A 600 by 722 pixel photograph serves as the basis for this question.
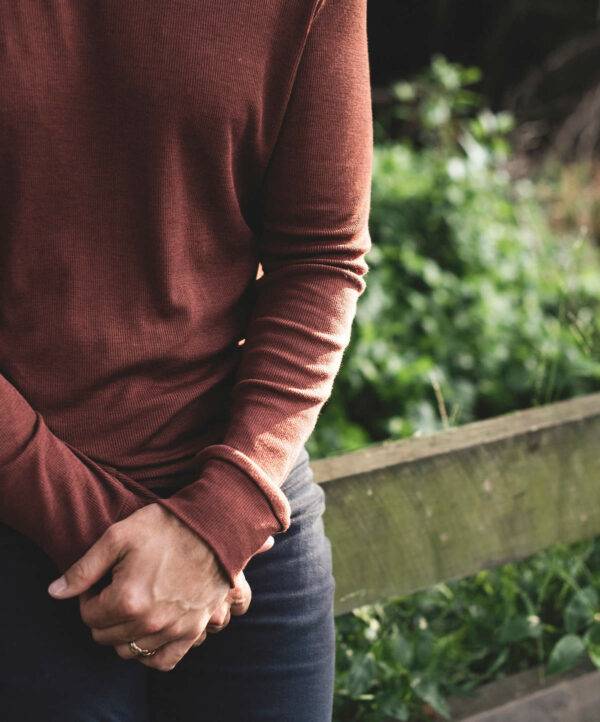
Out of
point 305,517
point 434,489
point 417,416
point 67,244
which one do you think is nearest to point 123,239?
point 67,244

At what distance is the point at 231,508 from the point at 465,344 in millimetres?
→ 2117

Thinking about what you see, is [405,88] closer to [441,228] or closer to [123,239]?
[441,228]

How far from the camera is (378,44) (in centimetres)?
688

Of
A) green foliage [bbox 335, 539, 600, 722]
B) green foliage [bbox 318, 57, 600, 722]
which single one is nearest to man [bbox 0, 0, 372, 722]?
green foliage [bbox 335, 539, 600, 722]

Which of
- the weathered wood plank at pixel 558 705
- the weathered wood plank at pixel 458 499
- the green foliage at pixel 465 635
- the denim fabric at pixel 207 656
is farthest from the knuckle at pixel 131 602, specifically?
the weathered wood plank at pixel 558 705

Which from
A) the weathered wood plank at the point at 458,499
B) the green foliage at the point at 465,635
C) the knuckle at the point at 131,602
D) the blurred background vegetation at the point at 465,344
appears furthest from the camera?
the blurred background vegetation at the point at 465,344

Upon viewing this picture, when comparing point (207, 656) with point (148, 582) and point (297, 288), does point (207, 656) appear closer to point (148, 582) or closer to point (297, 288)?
point (148, 582)

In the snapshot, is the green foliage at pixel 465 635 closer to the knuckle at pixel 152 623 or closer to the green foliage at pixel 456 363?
the green foliage at pixel 456 363

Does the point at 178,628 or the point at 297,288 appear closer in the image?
the point at 178,628

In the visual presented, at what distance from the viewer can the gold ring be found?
109cm

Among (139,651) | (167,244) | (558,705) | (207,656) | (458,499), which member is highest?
(167,244)

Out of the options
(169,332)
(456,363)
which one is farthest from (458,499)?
(456,363)

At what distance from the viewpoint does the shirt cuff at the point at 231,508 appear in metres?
1.08

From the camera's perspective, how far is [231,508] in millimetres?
1096
